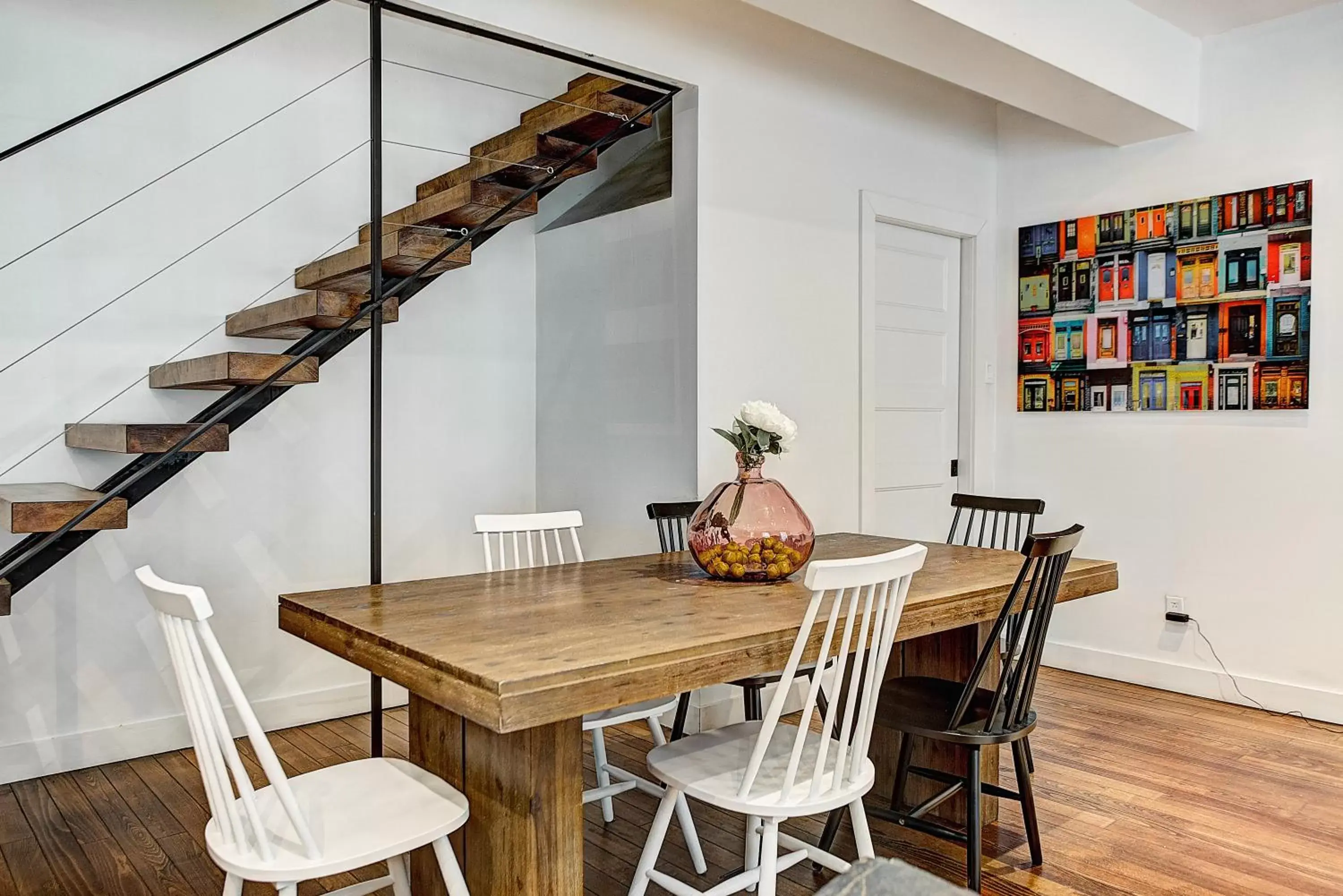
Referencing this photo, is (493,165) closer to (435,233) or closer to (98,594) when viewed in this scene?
(435,233)

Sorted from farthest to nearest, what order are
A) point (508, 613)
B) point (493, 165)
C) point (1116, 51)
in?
point (1116, 51)
point (493, 165)
point (508, 613)

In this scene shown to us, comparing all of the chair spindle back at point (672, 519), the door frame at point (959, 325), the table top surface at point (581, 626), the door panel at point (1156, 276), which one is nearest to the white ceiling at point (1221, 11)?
the door panel at point (1156, 276)

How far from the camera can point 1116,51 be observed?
387 cm

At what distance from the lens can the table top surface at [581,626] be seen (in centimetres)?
165

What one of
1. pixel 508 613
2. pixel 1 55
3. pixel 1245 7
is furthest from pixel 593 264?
pixel 1245 7

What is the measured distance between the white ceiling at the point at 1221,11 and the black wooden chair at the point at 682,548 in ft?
8.95

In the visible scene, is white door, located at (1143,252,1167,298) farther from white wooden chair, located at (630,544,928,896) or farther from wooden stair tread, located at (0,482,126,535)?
wooden stair tread, located at (0,482,126,535)

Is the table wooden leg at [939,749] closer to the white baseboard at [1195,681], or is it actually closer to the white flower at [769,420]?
the white flower at [769,420]

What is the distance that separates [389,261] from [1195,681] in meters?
3.74

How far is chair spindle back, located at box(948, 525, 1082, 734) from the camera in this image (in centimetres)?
232

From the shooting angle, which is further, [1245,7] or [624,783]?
[1245,7]

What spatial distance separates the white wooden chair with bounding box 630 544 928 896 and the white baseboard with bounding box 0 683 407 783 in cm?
197

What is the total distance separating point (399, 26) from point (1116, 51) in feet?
9.43

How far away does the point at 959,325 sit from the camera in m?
5.04
